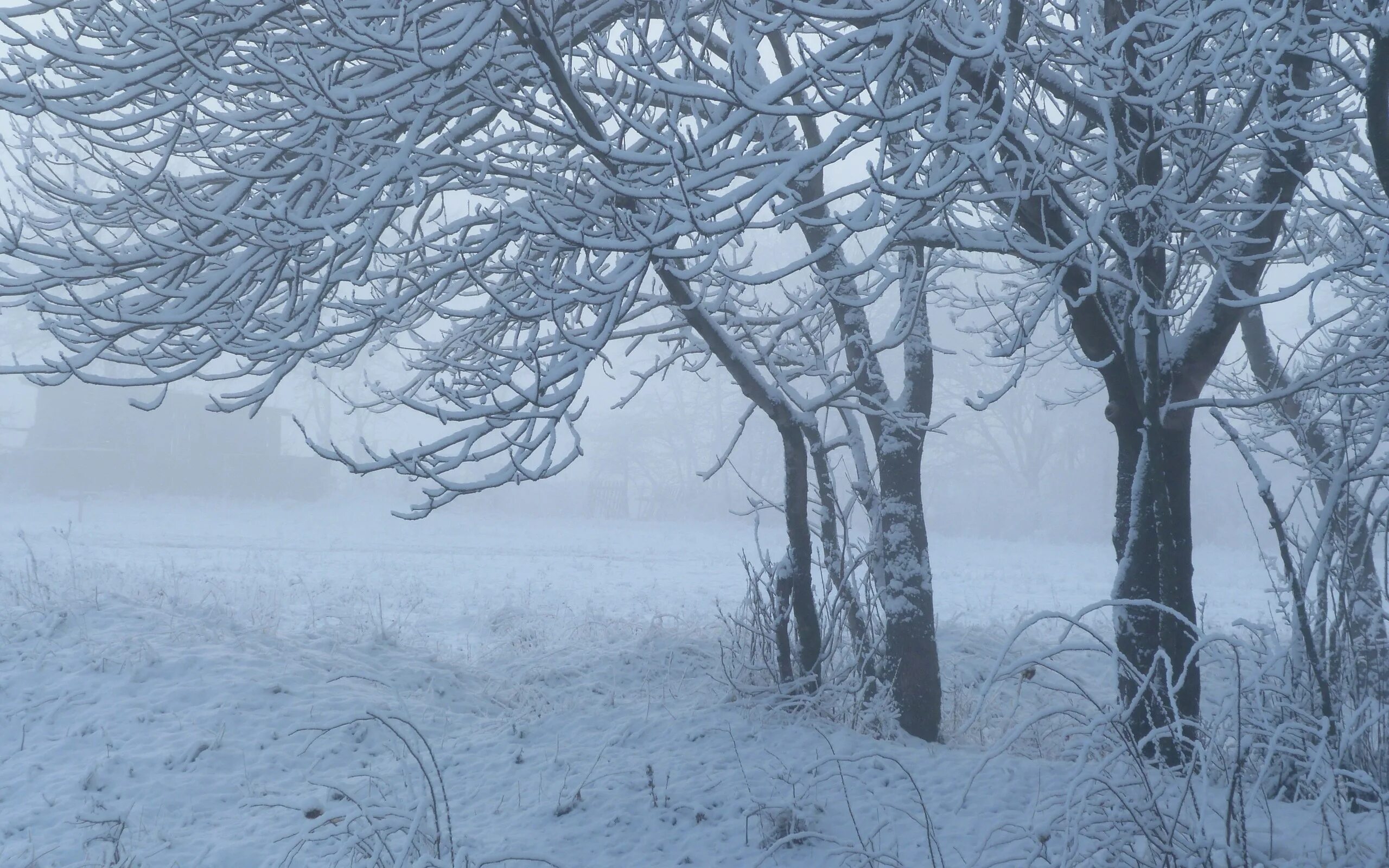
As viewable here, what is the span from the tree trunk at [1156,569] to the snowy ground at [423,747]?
0.87 meters

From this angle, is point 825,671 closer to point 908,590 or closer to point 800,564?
point 800,564

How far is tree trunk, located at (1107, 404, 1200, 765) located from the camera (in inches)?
189

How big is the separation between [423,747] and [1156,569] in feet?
14.8

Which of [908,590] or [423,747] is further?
[908,590]

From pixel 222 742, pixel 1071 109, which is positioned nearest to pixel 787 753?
pixel 222 742

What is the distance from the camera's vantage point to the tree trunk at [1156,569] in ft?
15.8

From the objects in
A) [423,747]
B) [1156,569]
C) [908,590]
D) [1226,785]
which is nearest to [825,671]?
[908,590]

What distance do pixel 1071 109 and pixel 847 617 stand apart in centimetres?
362

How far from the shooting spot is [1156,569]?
17.5 feet

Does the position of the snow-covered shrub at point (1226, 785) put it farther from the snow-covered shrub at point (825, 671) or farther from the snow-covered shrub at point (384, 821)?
the snow-covered shrub at point (384, 821)

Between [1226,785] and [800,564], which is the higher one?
[800,564]

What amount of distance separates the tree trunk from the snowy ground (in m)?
0.87

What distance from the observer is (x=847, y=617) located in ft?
21.6

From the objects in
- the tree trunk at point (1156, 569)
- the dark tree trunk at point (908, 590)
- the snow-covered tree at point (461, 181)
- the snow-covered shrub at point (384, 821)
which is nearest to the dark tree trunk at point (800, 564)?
the snow-covered tree at point (461, 181)
